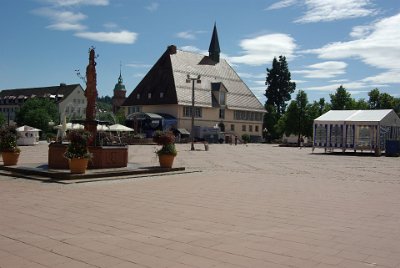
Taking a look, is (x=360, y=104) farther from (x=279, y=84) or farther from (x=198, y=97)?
(x=198, y=97)

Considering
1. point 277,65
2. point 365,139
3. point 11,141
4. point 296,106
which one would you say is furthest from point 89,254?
point 277,65

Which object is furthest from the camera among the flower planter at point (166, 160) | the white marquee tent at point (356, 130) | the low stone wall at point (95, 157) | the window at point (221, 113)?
the window at point (221, 113)

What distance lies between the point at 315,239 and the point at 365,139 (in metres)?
34.6

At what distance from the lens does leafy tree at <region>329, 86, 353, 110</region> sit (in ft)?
258

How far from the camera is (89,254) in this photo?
563 centimetres

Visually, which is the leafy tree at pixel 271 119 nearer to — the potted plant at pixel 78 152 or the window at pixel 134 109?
the window at pixel 134 109

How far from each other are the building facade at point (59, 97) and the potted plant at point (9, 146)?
84.2 metres

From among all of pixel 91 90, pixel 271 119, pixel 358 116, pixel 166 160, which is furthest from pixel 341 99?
pixel 91 90

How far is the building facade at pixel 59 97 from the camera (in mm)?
107375

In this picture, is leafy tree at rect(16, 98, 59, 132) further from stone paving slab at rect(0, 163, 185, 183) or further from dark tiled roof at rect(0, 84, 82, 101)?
stone paving slab at rect(0, 163, 185, 183)

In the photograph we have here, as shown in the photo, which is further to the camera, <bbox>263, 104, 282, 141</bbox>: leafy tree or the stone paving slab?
<bbox>263, 104, 282, 141</bbox>: leafy tree

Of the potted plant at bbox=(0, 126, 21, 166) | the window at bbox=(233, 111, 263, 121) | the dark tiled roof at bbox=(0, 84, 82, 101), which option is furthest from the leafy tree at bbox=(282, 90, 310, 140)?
the dark tiled roof at bbox=(0, 84, 82, 101)

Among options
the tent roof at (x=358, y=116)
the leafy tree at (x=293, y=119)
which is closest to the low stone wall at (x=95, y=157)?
the tent roof at (x=358, y=116)

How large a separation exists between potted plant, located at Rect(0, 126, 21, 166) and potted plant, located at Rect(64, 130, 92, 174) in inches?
169
